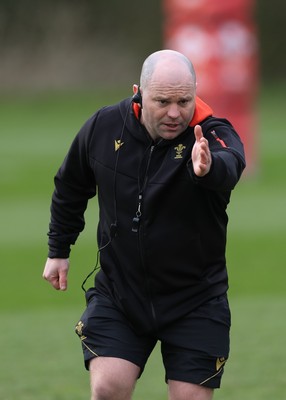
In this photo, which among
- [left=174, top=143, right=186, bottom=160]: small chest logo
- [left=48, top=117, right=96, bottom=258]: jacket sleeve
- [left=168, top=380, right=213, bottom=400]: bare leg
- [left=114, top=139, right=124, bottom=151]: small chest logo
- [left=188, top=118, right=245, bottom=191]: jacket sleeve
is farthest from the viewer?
[left=48, top=117, right=96, bottom=258]: jacket sleeve

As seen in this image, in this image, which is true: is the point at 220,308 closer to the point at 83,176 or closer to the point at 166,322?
the point at 166,322

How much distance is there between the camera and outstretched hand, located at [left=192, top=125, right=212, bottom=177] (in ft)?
19.0

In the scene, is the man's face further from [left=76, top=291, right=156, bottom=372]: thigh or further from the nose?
[left=76, top=291, right=156, bottom=372]: thigh

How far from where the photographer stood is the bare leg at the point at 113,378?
6273mm

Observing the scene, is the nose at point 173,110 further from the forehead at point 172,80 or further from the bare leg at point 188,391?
the bare leg at point 188,391

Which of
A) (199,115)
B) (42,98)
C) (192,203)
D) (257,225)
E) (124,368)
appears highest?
(199,115)

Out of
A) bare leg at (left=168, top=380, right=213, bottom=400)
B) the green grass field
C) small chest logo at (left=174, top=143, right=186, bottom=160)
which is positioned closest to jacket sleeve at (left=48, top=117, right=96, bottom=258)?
small chest logo at (left=174, top=143, right=186, bottom=160)

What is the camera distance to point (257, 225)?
17406 millimetres

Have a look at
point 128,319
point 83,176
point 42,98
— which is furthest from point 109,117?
point 42,98

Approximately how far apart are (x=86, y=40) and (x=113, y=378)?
40982 millimetres

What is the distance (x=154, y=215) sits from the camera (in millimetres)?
6312

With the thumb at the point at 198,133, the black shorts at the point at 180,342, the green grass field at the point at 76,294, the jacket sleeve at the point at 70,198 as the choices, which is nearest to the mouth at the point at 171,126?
the thumb at the point at 198,133

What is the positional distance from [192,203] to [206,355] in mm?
750

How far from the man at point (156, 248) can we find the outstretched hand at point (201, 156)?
239mm
